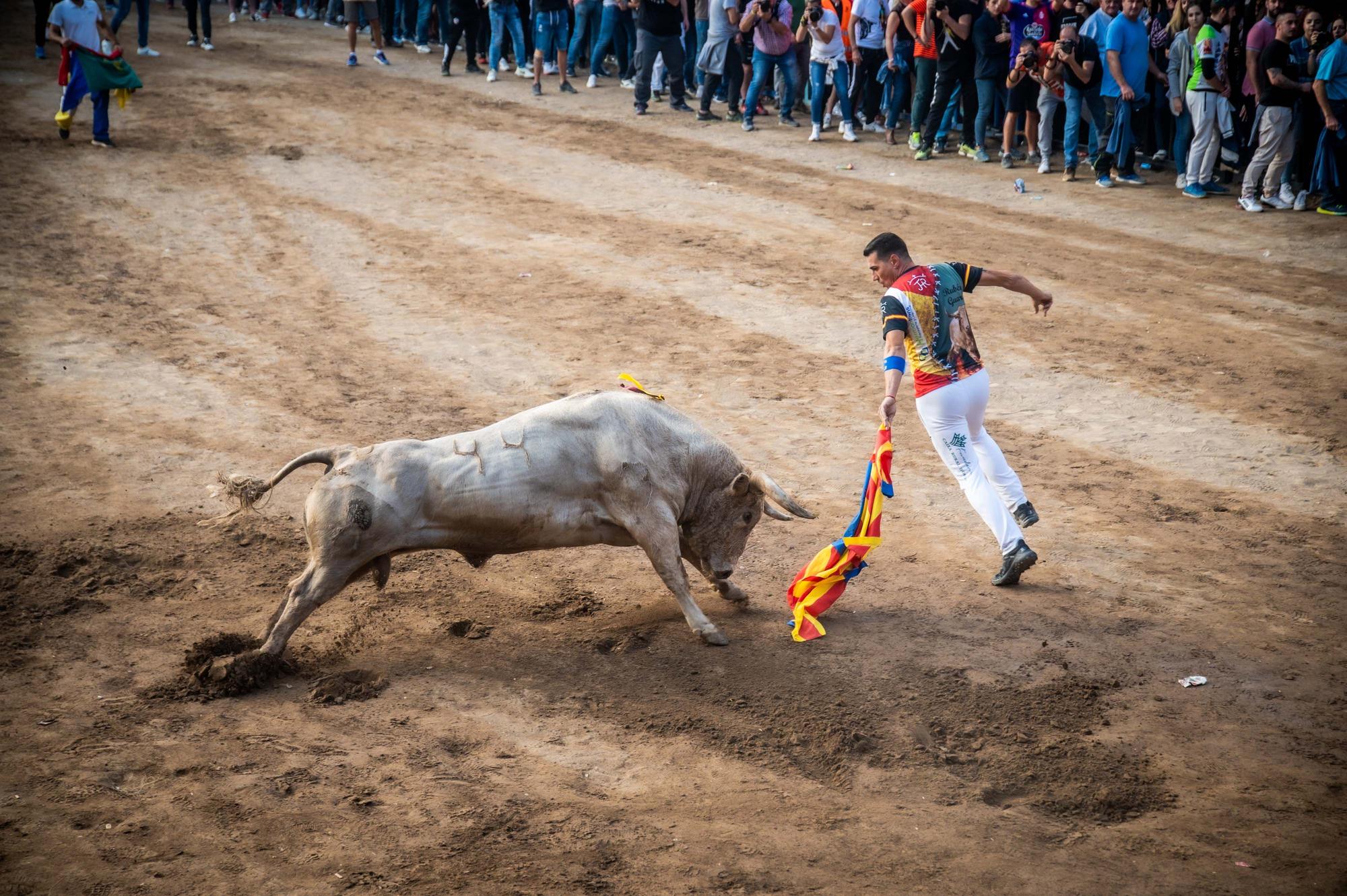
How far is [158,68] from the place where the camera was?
22.8 metres

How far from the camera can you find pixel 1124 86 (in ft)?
53.7

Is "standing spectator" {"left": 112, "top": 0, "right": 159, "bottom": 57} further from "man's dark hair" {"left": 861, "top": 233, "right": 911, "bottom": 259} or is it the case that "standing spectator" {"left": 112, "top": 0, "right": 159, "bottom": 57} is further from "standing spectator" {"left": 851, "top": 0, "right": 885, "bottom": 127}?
"man's dark hair" {"left": 861, "top": 233, "right": 911, "bottom": 259}

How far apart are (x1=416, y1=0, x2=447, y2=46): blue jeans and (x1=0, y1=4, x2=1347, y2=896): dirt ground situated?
9.05 meters

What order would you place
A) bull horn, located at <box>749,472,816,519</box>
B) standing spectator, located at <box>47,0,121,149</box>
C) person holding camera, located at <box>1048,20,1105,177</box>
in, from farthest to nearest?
person holding camera, located at <box>1048,20,1105,177</box> → standing spectator, located at <box>47,0,121,149</box> → bull horn, located at <box>749,472,816,519</box>

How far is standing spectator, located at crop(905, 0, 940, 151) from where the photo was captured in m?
18.0

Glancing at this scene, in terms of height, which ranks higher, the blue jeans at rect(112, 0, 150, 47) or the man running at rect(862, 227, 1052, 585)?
the blue jeans at rect(112, 0, 150, 47)

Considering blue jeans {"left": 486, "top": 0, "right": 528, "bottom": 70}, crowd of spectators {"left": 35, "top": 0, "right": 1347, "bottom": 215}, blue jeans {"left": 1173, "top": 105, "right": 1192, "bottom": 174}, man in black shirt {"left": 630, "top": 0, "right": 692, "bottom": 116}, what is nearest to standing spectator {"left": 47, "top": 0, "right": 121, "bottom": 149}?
crowd of spectators {"left": 35, "top": 0, "right": 1347, "bottom": 215}

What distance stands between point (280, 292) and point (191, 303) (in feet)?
3.09

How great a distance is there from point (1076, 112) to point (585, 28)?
1055 cm

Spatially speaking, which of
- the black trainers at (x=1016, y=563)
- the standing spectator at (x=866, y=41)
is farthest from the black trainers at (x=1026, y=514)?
the standing spectator at (x=866, y=41)

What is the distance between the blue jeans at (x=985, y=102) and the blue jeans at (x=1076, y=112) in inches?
48.4

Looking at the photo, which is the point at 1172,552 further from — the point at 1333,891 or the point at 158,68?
the point at 158,68

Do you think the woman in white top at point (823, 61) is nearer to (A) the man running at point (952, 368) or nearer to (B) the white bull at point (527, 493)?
(A) the man running at point (952, 368)

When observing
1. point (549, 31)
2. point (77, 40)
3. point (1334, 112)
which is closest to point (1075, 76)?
point (1334, 112)
